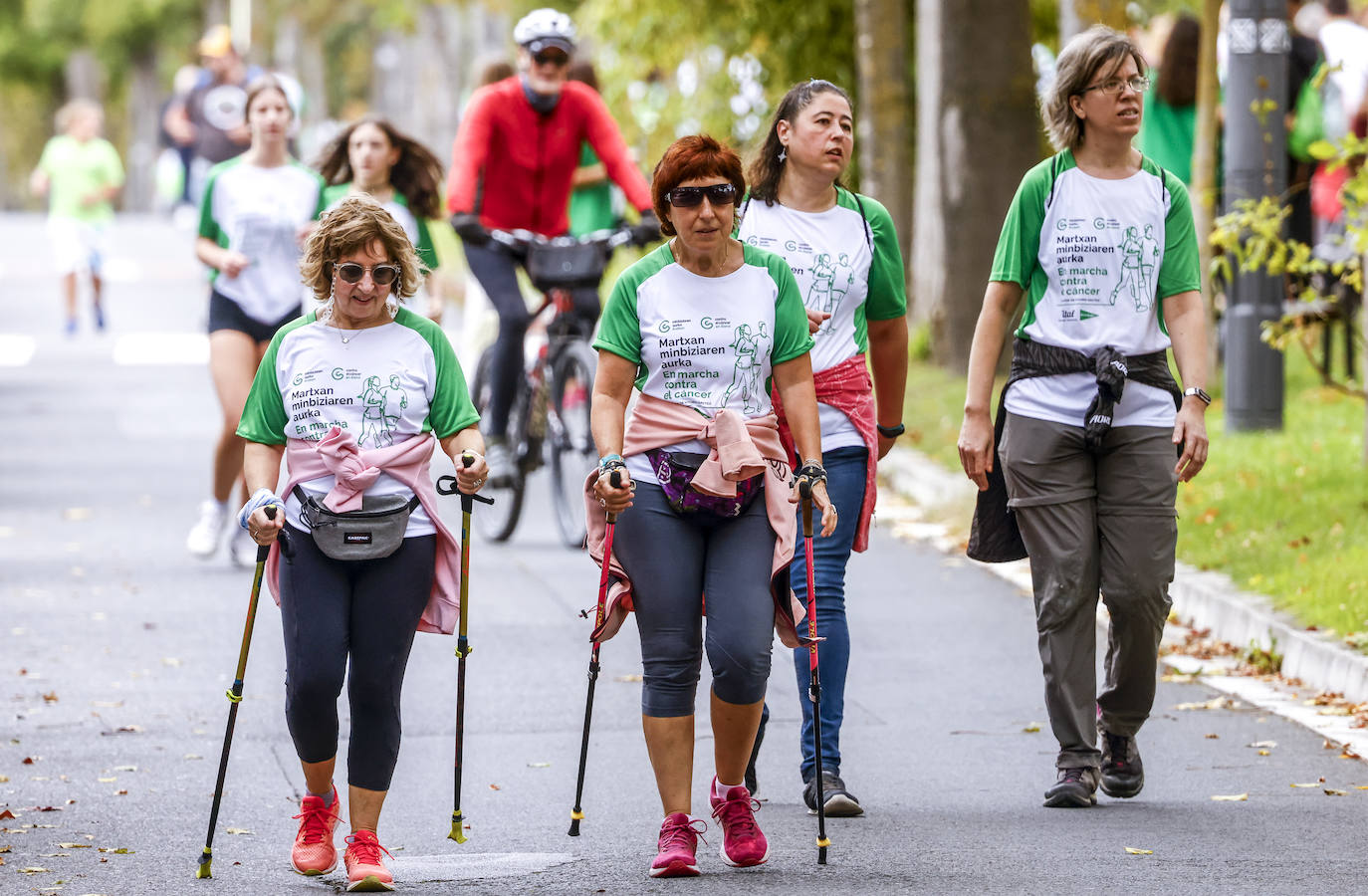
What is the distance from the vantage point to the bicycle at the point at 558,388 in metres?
11.0

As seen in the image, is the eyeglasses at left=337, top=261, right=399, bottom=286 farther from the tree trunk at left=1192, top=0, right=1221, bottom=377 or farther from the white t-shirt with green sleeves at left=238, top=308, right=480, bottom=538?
the tree trunk at left=1192, top=0, right=1221, bottom=377

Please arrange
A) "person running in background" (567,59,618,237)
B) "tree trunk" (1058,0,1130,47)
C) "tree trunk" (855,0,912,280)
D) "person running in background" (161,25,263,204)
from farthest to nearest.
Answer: "person running in background" (161,25,263,204), "tree trunk" (855,0,912,280), "tree trunk" (1058,0,1130,47), "person running in background" (567,59,618,237)

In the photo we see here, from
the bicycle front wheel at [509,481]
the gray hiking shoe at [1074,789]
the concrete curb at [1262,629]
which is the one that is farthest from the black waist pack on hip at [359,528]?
the bicycle front wheel at [509,481]

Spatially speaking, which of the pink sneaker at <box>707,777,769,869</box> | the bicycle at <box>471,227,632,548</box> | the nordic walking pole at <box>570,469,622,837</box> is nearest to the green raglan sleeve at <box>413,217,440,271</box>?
the bicycle at <box>471,227,632,548</box>

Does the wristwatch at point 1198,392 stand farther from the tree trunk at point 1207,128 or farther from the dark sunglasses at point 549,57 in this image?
the tree trunk at point 1207,128

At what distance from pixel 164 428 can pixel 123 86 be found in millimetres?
73400

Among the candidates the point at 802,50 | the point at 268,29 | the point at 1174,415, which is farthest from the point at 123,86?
the point at 1174,415

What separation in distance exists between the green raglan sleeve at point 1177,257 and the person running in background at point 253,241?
4613 millimetres

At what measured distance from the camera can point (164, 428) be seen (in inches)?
697

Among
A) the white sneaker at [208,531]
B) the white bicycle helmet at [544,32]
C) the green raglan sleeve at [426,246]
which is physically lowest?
the white sneaker at [208,531]

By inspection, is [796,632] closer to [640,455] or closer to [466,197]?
[640,455]

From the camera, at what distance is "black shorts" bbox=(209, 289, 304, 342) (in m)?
10.1

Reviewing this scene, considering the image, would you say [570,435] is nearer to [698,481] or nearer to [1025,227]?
[1025,227]

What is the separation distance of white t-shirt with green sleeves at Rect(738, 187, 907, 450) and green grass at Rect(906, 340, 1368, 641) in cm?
261
